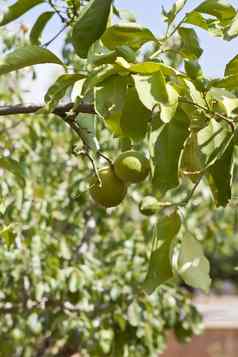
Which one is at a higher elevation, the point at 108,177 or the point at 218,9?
the point at 218,9

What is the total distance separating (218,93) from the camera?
1080 millimetres

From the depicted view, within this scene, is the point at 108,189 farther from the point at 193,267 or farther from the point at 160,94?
the point at 160,94

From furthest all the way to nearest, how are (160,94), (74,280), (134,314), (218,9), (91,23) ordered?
(134,314) < (74,280) < (218,9) < (91,23) < (160,94)

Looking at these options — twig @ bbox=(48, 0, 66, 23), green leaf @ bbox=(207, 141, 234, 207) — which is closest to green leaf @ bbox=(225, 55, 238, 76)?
green leaf @ bbox=(207, 141, 234, 207)

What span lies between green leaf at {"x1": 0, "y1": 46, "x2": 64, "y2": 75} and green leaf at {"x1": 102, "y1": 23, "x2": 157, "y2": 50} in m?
0.08

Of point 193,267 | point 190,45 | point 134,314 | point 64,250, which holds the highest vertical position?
point 190,45

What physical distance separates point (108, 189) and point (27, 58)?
26 centimetres

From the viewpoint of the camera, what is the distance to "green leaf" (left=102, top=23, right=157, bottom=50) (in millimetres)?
1157

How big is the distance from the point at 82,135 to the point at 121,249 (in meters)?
2.74

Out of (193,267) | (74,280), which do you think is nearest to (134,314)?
(74,280)

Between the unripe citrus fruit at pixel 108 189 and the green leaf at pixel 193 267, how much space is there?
171 mm

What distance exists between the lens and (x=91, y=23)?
1.16 m

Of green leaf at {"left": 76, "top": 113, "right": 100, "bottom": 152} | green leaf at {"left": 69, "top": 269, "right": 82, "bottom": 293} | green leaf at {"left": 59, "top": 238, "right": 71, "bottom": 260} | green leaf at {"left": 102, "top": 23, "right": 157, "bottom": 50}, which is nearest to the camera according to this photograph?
green leaf at {"left": 102, "top": 23, "right": 157, "bottom": 50}

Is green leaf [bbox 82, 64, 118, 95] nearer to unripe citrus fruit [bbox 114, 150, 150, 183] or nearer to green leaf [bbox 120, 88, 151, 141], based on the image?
green leaf [bbox 120, 88, 151, 141]
